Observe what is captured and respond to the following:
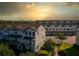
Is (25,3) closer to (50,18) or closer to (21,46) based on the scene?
(50,18)

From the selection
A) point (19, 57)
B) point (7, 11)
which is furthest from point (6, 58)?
point (7, 11)

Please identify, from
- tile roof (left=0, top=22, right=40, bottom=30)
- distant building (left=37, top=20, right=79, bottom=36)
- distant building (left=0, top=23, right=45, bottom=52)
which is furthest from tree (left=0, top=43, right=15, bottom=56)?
distant building (left=37, top=20, right=79, bottom=36)

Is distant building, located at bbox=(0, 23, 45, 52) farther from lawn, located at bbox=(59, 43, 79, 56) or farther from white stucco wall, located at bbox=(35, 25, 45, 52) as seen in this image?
lawn, located at bbox=(59, 43, 79, 56)

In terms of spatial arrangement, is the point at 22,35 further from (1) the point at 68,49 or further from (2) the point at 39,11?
(1) the point at 68,49

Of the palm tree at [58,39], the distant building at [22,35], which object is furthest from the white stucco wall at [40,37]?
the palm tree at [58,39]

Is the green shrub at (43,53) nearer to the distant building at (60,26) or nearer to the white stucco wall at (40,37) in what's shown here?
the white stucco wall at (40,37)
